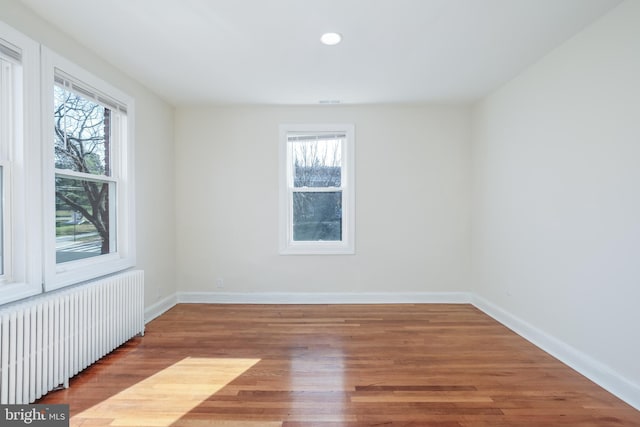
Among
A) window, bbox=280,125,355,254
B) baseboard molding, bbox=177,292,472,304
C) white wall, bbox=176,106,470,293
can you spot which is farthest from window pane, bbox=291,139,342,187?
baseboard molding, bbox=177,292,472,304

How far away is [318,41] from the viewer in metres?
2.56

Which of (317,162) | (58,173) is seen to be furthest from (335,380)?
(317,162)

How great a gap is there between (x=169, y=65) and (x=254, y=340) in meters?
2.75

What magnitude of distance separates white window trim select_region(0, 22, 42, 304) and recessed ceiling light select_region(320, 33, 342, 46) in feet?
6.67

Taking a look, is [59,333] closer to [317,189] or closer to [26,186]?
[26,186]

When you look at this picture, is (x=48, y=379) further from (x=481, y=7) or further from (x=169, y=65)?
(x=481, y=7)

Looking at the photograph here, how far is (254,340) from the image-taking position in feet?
10.00

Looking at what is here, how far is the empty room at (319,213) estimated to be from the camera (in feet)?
6.80

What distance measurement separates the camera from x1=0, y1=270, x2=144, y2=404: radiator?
1842 mm

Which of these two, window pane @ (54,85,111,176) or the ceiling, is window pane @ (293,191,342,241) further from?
window pane @ (54,85,111,176)

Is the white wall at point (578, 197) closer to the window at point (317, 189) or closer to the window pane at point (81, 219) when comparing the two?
the window at point (317, 189)

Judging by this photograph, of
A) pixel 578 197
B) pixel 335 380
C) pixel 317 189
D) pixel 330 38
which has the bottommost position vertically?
pixel 335 380

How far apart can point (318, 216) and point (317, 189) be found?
37 centimetres

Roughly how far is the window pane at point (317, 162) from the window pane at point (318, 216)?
164mm
